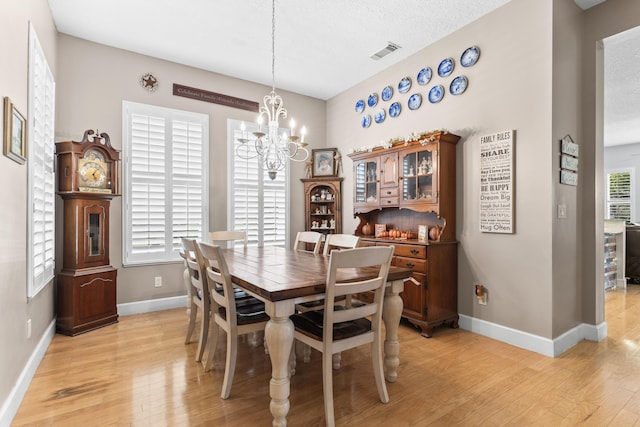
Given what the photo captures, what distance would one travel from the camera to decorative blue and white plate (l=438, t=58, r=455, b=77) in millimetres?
3441

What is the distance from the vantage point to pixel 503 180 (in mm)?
2984

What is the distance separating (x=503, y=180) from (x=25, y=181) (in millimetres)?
3855

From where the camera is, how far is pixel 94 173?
332 centimetres

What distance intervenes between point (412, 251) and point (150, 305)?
3.12 meters

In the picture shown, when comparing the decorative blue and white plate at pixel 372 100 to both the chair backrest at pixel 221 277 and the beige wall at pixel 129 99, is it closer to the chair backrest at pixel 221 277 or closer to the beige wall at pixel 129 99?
the beige wall at pixel 129 99

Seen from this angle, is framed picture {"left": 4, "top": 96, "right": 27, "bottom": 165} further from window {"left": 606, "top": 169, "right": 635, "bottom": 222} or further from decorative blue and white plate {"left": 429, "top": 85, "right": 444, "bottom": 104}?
window {"left": 606, "top": 169, "right": 635, "bottom": 222}

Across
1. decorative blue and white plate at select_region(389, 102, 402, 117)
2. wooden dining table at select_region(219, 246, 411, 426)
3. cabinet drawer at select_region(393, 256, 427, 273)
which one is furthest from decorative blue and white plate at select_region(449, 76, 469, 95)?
wooden dining table at select_region(219, 246, 411, 426)

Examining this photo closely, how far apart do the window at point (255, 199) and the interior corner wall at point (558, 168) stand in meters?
3.28

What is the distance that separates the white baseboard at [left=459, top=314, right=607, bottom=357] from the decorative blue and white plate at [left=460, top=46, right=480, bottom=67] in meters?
2.58

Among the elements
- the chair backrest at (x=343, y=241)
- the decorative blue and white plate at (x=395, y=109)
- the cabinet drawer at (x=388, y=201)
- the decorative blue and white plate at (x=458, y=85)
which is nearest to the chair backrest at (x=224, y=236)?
the chair backrest at (x=343, y=241)

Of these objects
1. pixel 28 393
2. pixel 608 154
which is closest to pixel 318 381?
pixel 28 393

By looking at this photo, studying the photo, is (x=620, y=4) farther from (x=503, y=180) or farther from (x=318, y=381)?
(x=318, y=381)

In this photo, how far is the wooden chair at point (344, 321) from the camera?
5.87ft

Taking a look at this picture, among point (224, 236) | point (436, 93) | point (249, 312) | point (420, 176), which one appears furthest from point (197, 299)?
point (436, 93)
